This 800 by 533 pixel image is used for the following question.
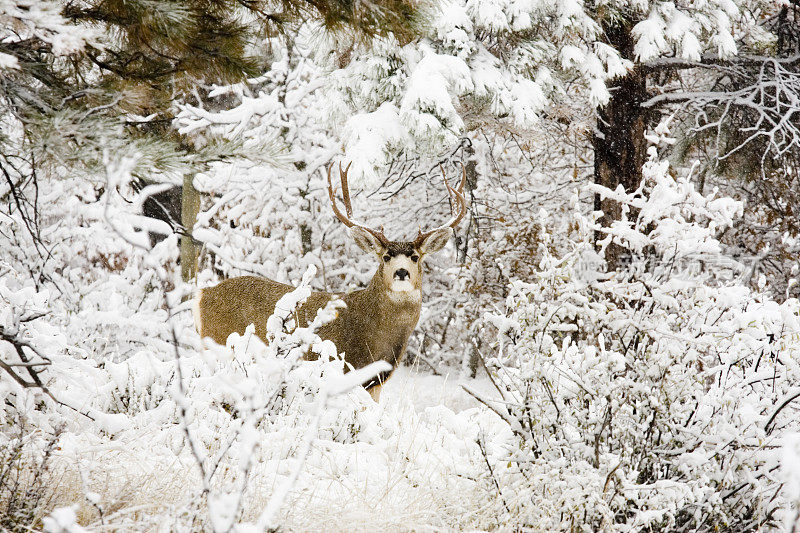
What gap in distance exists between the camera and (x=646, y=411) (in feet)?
10.8

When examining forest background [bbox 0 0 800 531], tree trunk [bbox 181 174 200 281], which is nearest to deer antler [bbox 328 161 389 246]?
forest background [bbox 0 0 800 531]

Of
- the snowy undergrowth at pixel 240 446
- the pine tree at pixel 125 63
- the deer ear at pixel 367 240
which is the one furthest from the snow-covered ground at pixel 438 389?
the pine tree at pixel 125 63

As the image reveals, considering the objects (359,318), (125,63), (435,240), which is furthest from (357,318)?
(125,63)

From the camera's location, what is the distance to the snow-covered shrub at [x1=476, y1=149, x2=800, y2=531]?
302cm

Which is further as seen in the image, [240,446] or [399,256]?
[399,256]

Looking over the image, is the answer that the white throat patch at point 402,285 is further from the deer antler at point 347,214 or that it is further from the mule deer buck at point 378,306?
the deer antler at point 347,214

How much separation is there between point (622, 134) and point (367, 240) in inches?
157

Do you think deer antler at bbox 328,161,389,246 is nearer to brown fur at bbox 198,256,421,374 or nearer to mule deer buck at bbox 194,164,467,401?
mule deer buck at bbox 194,164,467,401

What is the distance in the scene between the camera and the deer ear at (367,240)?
5992 mm

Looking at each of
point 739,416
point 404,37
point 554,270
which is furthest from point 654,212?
point 404,37

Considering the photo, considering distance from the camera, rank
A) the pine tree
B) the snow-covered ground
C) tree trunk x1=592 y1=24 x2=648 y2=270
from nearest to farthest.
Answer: the pine tree, tree trunk x1=592 y1=24 x2=648 y2=270, the snow-covered ground

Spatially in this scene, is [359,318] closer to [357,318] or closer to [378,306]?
[357,318]

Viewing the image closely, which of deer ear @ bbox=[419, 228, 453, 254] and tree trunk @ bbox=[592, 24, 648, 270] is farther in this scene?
tree trunk @ bbox=[592, 24, 648, 270]

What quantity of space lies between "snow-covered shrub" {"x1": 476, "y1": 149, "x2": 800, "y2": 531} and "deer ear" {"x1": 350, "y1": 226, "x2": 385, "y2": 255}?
2.48 metres
